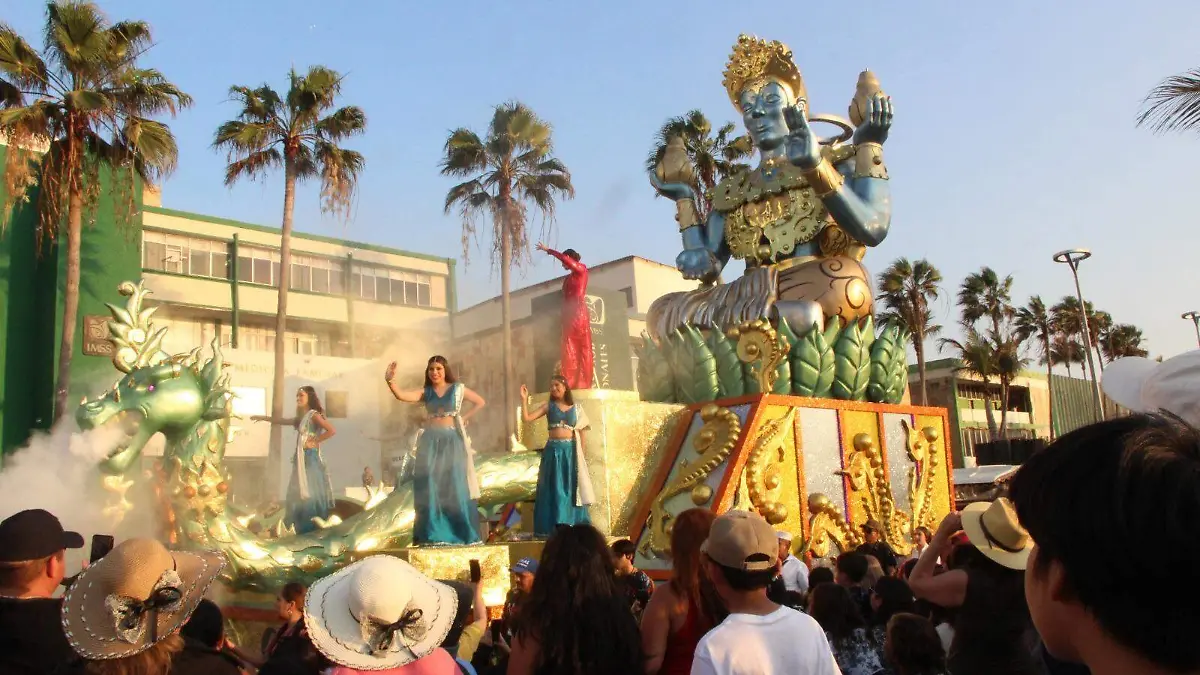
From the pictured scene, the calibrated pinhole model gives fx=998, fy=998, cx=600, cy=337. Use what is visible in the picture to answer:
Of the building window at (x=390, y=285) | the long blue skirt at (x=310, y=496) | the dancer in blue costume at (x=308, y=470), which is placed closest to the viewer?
the dancer in blue costume at (x=308, y=470)

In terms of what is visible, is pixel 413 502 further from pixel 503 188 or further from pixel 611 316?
pixel 611 316

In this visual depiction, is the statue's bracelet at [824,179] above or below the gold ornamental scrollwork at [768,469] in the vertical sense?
above

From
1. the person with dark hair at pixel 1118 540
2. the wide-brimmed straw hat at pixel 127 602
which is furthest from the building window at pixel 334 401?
the person with dark hair at pixel 1118 540

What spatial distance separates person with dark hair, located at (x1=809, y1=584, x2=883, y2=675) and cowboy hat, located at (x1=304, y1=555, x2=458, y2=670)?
1.88m

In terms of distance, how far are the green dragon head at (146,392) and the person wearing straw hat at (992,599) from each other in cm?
712

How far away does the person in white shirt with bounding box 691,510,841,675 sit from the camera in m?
2.64

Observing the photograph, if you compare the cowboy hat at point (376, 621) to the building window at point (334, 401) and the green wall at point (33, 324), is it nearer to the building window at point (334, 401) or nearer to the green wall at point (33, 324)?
the green wall at point (33, 324)

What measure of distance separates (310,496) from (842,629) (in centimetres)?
723

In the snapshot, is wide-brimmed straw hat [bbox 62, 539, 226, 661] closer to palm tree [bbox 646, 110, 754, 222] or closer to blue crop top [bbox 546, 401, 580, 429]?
blue crop top [bbox 546, 401, 580, 429]

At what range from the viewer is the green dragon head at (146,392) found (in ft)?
26.9

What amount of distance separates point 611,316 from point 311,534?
1706cm

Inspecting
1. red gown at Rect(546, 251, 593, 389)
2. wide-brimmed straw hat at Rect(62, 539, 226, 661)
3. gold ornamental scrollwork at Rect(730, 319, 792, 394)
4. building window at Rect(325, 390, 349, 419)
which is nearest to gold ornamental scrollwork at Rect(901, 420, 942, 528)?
gold ornamental scrollwork at Rect(730, 319, 792, 394)

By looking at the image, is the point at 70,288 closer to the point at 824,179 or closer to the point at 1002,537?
the point at 824,179

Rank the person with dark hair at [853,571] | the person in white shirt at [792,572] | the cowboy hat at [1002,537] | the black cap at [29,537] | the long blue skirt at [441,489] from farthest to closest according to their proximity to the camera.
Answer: the long blue skirt at [441,489] < the person in white shirt at [792,572] < the person with dark hair at [853,571] < the black cap at [29,537] < the cowboy hat at [1002,537]
